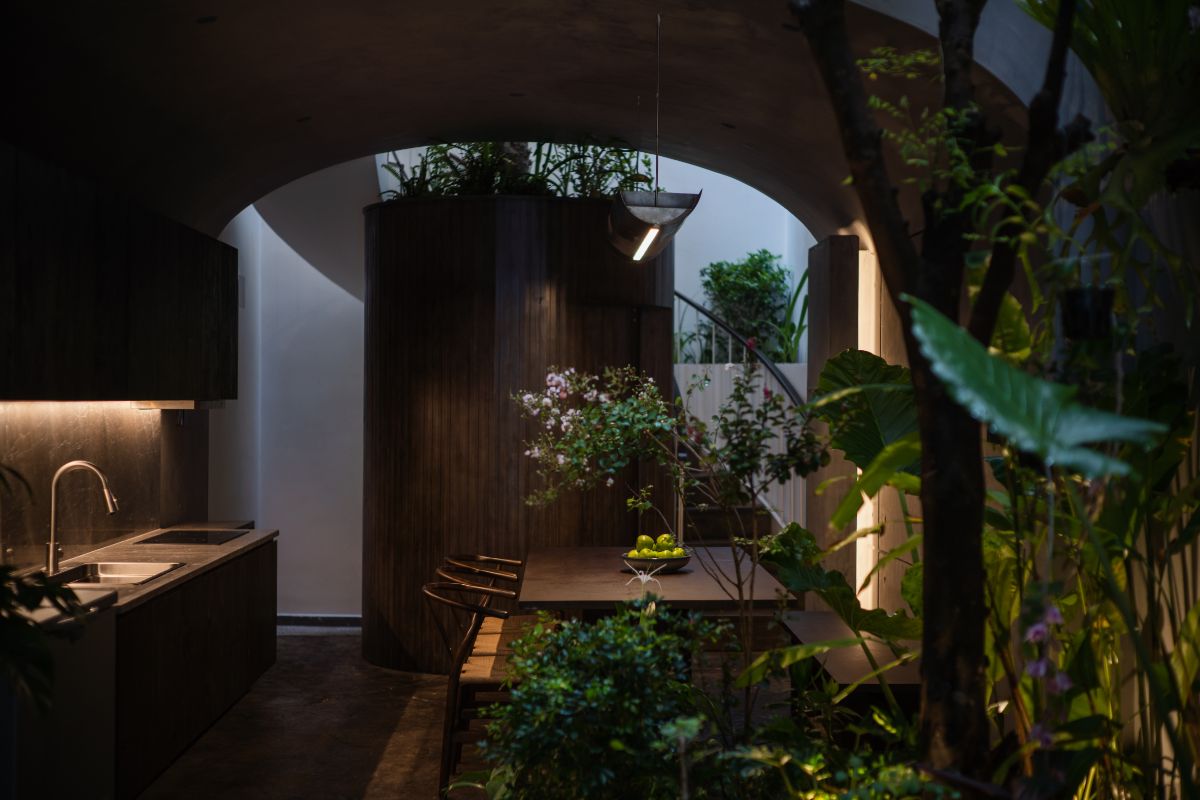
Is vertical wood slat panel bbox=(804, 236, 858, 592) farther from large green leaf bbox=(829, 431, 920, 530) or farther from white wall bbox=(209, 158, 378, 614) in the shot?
white wall bbox=(209, 158, 378, 614)

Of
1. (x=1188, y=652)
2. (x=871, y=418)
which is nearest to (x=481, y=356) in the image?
(x=871, y=418)

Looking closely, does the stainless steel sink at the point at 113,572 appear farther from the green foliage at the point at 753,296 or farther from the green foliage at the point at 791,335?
the green foliage at the point at 753,296

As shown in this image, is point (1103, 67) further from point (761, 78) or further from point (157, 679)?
point (157, 679)

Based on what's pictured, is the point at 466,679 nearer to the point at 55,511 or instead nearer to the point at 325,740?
the point at 325,740

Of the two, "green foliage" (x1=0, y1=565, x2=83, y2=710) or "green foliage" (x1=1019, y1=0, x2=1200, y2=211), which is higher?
"green foliage" (x1=1019, y1=0, x2=1200, y2=211)

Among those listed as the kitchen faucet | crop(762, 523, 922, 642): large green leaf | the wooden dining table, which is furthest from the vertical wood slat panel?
the kitchen faucet

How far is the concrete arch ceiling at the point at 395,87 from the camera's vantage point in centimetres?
394

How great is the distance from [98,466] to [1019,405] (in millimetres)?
4758

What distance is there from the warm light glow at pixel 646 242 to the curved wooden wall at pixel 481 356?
1.42 metres

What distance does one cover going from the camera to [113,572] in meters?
4.95

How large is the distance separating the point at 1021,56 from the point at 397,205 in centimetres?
420

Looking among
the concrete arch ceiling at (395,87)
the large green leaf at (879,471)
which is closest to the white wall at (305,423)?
the concrete arch ceiling at (395,87)

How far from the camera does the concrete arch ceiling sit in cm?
394

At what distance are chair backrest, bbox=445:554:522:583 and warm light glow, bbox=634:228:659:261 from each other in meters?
1.57
